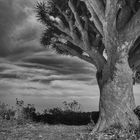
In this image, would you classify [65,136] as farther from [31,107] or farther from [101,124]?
[31,107]

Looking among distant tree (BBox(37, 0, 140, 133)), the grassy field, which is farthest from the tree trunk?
the grassy field

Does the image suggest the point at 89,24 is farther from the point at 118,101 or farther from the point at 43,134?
the point at 43,134

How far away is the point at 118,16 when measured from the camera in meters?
10.4

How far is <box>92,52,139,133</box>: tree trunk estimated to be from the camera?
960 cm

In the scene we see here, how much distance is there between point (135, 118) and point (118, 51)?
2460 millimetres

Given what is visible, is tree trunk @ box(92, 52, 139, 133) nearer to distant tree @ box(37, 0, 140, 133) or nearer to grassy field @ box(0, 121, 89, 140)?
distant tree @ box(37, 0, 140, 133)

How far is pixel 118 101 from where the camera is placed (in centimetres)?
963

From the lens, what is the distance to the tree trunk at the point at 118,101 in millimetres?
9602

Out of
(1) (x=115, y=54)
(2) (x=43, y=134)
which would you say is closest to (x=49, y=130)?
(2) (x=43, y=134)

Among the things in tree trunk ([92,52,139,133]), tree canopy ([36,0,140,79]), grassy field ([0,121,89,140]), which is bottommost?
grassy field ([0,121,89,140])

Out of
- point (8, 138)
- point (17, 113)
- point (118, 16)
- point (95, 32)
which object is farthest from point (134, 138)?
point (17, 113)

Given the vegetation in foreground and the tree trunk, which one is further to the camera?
the tree trunk

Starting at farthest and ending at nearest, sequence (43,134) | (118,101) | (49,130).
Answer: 1. (49,130)
2. (118,101)
3. (43,134)

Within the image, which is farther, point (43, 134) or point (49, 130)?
point (49, 130)
